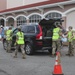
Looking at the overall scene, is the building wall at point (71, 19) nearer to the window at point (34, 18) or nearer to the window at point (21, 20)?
the window at point (34, 18)

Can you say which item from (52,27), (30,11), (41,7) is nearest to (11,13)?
(30,11)

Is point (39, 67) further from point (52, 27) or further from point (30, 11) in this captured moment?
point (30, 11)

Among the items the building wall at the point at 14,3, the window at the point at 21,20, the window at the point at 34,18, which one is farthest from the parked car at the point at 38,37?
the building wall at the point at 14,3

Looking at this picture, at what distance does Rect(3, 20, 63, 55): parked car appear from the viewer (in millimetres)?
14484

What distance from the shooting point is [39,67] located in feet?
36.0

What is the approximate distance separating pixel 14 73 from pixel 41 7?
1711cm

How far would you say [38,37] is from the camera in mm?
14453

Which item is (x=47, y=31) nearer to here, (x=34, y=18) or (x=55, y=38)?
(x=55, y=38)

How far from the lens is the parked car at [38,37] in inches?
570

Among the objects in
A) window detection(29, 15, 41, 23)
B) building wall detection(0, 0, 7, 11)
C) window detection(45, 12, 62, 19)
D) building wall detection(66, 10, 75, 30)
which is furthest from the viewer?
building wall detection(0, 0, 7, 11)

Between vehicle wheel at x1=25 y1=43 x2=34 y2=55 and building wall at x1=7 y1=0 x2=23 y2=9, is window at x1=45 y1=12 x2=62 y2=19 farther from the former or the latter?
building wall at x1=7 y1=0 x2=23 y2=9

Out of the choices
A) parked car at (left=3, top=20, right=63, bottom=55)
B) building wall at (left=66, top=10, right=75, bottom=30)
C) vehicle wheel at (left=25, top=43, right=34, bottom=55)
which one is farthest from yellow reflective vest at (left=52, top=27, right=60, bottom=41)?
building wall at (left=66, top=10, right=75, bottom=30)

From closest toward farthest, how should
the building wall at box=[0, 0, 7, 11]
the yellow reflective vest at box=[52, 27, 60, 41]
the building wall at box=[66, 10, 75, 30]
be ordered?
1. the yellow reflective vest at box=[52, 27, 60, 41]
2. the building wall at box=[66, 10, 75, 30]
3. the building wall at box=[0, 0, 7, 11]

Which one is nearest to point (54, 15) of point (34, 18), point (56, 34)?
point (34, 18)
